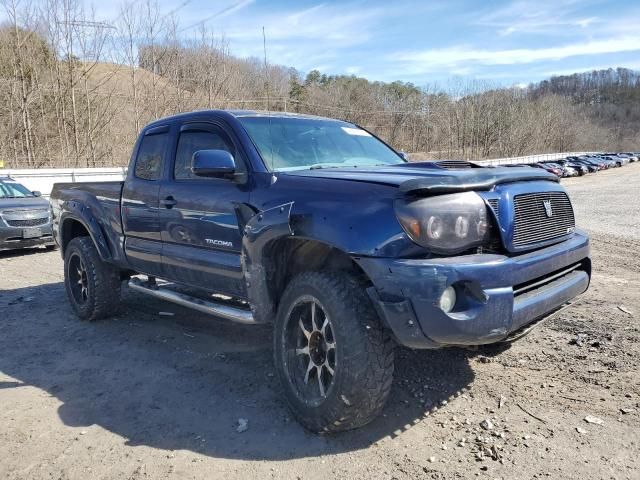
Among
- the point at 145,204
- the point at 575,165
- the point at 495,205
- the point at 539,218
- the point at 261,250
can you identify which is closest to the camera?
the point at 495,205

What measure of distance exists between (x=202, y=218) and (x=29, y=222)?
25.4 ft

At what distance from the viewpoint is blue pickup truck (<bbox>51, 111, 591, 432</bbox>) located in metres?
2.78

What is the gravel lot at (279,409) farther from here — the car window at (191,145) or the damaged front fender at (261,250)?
the car window at (191,145)

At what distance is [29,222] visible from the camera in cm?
1022

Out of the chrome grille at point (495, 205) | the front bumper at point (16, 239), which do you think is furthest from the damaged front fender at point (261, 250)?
the front bumper at point (16, 239)

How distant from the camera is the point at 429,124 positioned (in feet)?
229

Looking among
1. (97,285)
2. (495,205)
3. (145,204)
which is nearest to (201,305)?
(145,204)

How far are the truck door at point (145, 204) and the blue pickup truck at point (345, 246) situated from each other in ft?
0.10

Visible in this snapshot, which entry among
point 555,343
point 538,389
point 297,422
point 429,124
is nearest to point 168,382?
point 297,422

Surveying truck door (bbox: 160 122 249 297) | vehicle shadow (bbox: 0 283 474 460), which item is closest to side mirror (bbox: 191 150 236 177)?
truck door (bbox: 160 122 249 297)

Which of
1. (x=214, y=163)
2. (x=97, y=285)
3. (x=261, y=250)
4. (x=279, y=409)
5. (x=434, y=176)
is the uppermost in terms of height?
(x=214, y=163)

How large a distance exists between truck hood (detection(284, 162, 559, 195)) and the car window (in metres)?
0.88

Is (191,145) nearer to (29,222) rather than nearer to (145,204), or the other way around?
(145,204)

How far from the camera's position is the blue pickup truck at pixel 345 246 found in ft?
9.11
